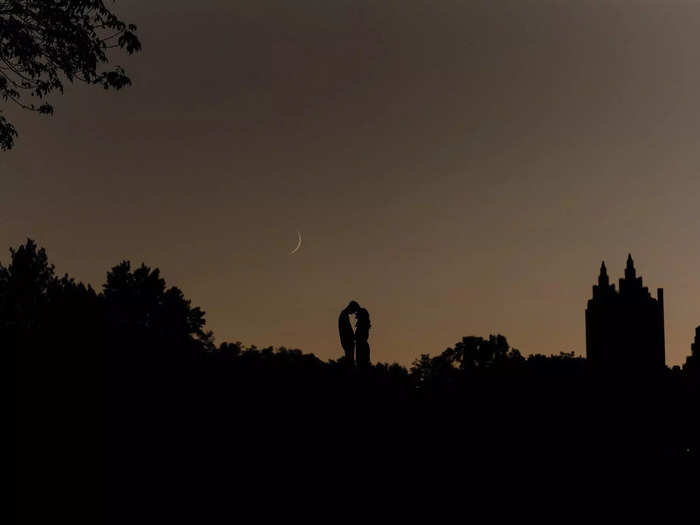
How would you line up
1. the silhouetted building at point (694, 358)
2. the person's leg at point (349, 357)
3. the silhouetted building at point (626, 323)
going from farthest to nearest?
the silhouetted building at point (626, 323) → the silhouetted building at point (694, 358) → the person's leg at point (349, 357)

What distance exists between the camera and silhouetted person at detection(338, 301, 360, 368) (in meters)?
27.7

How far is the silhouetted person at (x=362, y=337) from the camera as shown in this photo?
28.3 m

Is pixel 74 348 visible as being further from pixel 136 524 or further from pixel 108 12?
pixel 108 12

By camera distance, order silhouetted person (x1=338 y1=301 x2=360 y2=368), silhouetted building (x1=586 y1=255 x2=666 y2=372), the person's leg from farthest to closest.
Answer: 1. silhouetted building (x1=586 y1=255 x2=666 y2=372)
2. the person's leg
3. silhouetted person (x1=338 y1=301 x2=360 y2=368)

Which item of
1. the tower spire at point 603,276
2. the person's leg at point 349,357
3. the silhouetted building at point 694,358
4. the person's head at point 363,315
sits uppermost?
the tower spire at point 603,276

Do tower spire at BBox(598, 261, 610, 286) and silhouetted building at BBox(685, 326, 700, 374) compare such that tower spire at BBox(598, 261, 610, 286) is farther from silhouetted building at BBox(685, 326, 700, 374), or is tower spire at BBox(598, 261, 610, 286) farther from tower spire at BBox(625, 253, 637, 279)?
silhouetted building at BBox(685, 326, 700, 374)

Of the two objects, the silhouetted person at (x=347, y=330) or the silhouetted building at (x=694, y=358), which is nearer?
the silhouetted person at (x=347, y=330)

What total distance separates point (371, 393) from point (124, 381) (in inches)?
281

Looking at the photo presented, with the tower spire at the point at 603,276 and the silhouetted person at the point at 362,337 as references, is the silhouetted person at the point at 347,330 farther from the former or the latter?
the tower spire at the point at 603,276

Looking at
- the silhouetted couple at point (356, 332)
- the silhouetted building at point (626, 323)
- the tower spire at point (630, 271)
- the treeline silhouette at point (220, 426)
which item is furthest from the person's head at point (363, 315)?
the tower spire at point (630, 271)

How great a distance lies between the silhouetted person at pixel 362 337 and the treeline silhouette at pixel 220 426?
68 cm

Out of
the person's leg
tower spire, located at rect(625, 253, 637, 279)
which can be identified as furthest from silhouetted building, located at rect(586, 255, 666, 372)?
the person's leg

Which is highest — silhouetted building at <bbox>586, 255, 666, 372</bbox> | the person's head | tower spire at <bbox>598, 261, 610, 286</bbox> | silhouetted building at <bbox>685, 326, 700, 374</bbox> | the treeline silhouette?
tower spire at <bbox>598, 261, 610, 286</bbox>

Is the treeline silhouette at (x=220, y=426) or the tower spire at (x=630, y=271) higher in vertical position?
the tower spire at (x=630, y=271)
